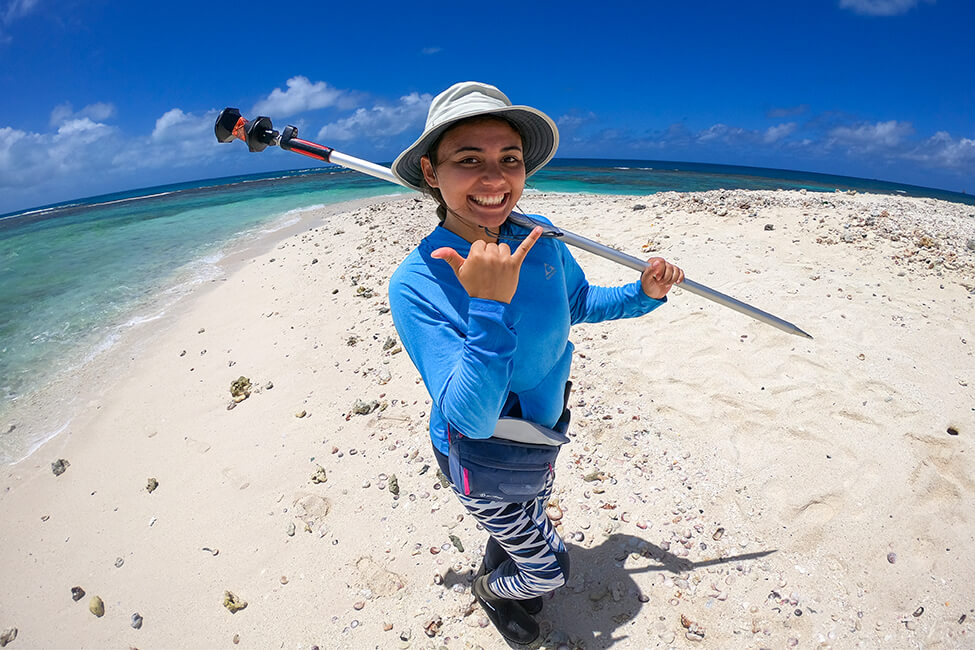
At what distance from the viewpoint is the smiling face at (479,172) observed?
1516mm

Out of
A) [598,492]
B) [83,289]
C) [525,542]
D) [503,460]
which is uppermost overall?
[503,460]

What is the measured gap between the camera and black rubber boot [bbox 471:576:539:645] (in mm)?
2371

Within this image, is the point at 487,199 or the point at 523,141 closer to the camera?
the point at 487,199

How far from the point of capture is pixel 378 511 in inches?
132

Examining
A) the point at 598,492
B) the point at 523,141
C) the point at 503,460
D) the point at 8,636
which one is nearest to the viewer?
the point at 503,460

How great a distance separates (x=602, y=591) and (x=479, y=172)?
96.3 inches

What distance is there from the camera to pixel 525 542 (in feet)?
6.41

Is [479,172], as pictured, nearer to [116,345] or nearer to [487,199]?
[487,199]

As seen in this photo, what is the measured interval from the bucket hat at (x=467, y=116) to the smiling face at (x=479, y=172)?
54 mm

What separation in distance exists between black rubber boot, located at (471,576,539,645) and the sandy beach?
0.41ft

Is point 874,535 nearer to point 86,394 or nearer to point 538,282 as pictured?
point 538,282

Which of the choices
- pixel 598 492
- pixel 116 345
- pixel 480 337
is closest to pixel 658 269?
pixel 480 337

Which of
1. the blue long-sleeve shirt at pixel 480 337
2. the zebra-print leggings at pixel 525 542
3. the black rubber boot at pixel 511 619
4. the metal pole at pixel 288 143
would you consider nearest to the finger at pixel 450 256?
the blue long-sleeve shirt at pixel 480 337

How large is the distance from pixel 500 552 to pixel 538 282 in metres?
1.61
